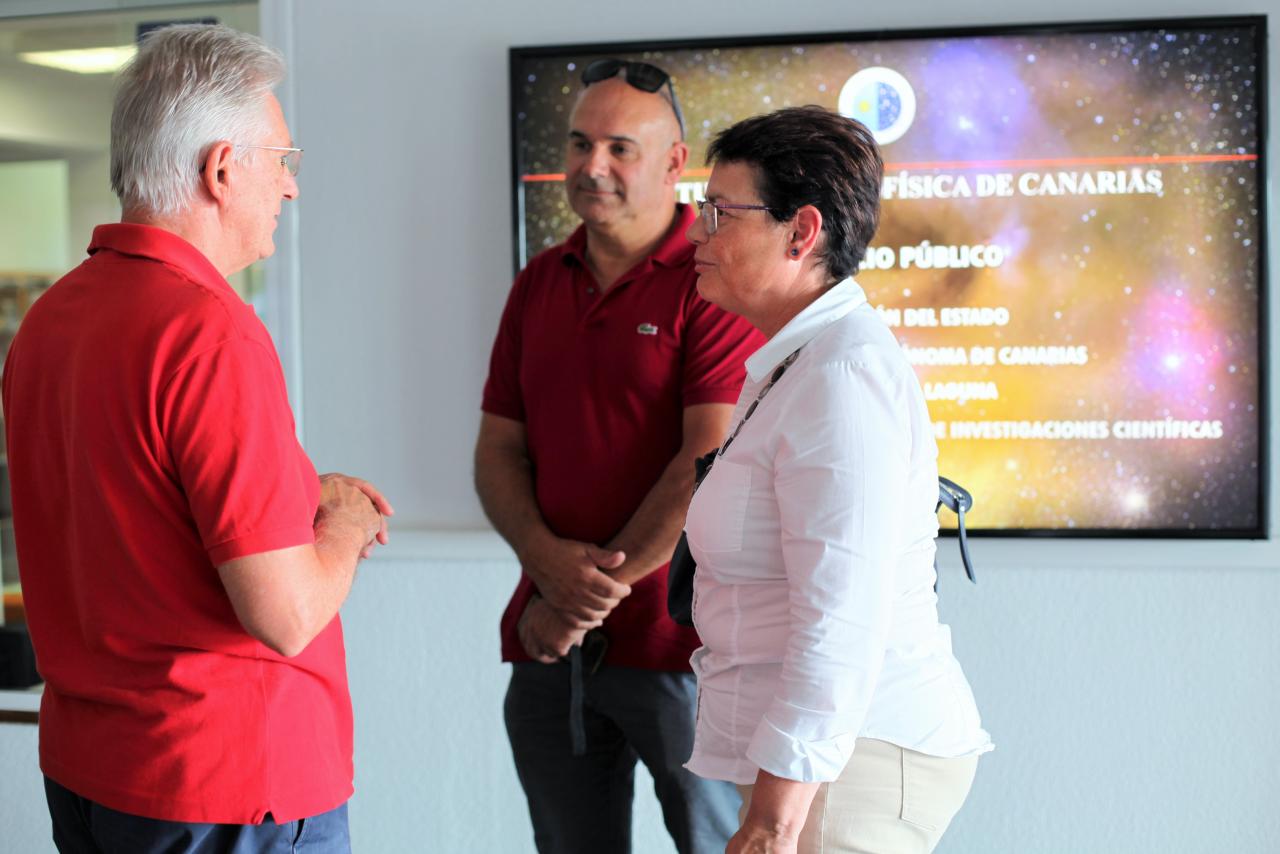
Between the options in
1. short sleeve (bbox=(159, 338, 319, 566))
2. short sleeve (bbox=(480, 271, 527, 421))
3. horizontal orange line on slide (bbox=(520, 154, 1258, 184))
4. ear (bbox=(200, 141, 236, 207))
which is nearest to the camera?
short sleeve (bbox=(159, 338, 319, 566))

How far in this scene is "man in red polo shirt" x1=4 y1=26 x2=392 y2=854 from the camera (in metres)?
1.23

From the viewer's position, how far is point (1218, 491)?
277 centimetres

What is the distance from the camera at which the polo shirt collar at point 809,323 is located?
4.64 ft

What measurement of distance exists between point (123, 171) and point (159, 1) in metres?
2.25

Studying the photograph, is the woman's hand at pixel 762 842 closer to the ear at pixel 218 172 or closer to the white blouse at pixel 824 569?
the white blouse at pixel 824 569

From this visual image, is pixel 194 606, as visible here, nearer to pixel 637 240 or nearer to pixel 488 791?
pixel 637 240

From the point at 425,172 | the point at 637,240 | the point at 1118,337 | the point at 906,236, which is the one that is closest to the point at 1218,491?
the point at 1118,337

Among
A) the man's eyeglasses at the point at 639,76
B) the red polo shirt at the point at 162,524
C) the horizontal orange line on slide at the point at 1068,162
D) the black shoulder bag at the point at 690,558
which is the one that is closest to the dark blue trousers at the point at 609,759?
the black shoulder bag at the point at 690,558

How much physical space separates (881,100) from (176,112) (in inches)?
75.4

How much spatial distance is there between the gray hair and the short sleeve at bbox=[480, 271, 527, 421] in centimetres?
87

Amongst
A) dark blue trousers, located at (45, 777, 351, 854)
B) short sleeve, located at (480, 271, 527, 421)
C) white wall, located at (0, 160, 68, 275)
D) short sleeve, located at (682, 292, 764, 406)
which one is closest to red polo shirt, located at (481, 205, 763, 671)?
short sleeve, located at (682, 292, 764, 406)

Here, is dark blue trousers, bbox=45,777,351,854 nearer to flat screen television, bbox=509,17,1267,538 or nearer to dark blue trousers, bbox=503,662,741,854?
dark blue trousers, bbox=503,662,741,854

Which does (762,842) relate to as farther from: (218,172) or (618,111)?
(618,111)

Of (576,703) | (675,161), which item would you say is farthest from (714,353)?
(576,703)
